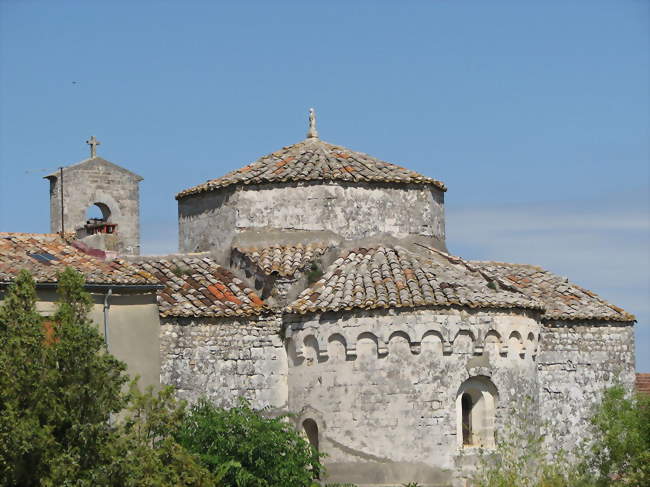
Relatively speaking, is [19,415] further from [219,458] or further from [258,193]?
[258,193]

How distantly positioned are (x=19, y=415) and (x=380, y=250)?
917 cm

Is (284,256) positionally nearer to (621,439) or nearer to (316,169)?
(316,169)

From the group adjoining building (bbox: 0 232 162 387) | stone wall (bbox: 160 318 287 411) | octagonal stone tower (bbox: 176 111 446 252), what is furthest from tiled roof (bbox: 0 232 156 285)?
octagonal stone tower (bbox: 176 111 446 252)

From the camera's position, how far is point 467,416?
2605cm

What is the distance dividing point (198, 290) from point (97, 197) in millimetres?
5897

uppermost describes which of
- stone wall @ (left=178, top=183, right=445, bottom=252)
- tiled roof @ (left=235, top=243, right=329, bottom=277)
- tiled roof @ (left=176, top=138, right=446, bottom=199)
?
tiled roof @ (left=176, top=138, right=446, bottom=199)

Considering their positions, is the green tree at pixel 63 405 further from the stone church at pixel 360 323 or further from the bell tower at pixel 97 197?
the bell tower at pixel 97 197

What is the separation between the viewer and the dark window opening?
2598cm

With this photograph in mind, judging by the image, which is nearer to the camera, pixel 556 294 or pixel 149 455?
pixel 149 455

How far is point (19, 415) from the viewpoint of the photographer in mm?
20406

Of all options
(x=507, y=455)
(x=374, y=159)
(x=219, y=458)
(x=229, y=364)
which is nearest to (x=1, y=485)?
(x=219, y=458)

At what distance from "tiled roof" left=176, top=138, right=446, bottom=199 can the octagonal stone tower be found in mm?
19

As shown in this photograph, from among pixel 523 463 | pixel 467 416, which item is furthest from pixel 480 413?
pixel 523 463

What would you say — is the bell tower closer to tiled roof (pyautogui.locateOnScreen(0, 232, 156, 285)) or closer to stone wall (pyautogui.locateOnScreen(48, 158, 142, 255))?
stone wall (pyautogui.locateOnScreen(48, 158, 142, 255))
